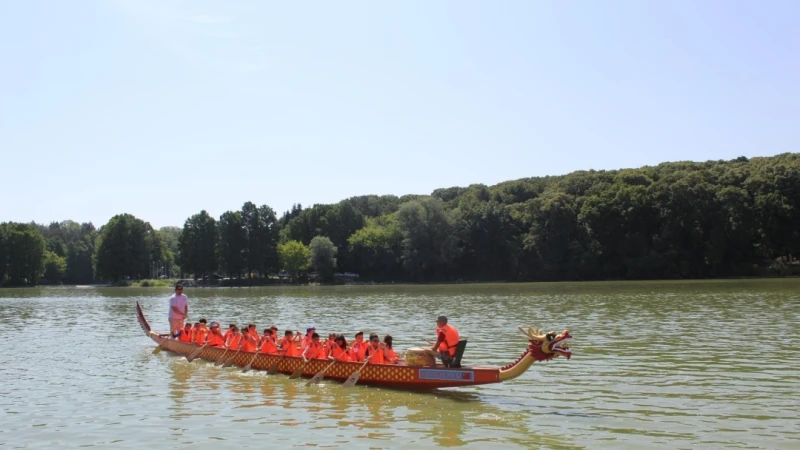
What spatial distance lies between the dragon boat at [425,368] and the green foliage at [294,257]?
3703 inches

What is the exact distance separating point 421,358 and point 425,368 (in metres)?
0.35

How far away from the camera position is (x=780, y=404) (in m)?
14.4

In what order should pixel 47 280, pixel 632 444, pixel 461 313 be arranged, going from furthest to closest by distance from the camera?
pixel 47 280, pixel 461 313, pixel 632 444

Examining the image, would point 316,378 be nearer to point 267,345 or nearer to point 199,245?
point 267,345

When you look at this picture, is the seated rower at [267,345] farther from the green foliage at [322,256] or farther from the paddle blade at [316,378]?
the green foliage at [322,256]

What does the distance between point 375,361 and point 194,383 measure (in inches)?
202

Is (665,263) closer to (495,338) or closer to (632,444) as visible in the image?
(495,338)

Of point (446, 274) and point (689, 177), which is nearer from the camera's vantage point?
point (689, 177)

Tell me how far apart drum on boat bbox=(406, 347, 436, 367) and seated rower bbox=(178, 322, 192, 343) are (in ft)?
35.9

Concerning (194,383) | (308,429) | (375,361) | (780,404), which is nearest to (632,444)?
(780,404)

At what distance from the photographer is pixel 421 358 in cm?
1667

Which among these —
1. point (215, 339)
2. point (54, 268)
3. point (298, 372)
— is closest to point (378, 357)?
point (298, 372)

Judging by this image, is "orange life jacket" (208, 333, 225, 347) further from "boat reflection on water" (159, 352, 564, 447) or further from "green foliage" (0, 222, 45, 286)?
"green foliage" (0, 222, 45, 286)

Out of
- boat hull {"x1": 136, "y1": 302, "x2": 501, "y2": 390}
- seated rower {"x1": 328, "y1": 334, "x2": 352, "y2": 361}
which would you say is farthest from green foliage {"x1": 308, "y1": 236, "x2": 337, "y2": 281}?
seated rower {"x1": 328, "y1": 334, "x2": 352, "y2": 361}
